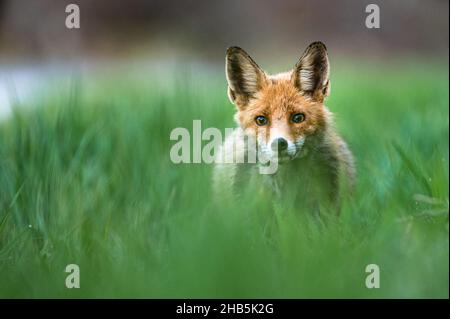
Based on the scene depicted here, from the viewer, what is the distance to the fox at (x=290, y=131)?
10.4 ft

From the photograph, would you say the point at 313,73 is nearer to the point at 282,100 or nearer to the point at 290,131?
the point at 282,100

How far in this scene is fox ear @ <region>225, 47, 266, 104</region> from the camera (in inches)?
128

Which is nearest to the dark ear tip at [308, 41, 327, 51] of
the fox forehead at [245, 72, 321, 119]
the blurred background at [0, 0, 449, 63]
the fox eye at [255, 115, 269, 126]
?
the fox forehead at [245, 72, 321, 119]

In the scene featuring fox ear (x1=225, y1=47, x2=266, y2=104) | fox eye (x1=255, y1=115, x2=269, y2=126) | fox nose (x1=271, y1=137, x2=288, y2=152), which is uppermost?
fox ear (x1=225, y1=47, x2=266, y2=104)

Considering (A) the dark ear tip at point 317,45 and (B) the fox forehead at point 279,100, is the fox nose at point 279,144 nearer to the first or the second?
(B) the fox forehead at point 279,100

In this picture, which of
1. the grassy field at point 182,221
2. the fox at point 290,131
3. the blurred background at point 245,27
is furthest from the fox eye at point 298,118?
the blurred background at point 245,27

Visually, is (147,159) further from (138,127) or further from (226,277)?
(226,277)

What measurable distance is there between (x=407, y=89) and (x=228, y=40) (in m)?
2.29

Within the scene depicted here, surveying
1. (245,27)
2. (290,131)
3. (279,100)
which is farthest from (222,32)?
(290,131)

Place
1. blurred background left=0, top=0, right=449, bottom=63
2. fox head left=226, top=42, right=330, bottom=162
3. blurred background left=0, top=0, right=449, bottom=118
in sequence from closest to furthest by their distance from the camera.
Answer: fox head left=226, top=42, right=330, bottom=162
blurred background left=0, top=0, right=449, bottom=118
blurred background left=0, top=0, right=449, bottom=63

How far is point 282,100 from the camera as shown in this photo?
3.21 m

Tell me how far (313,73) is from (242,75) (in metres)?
0.32

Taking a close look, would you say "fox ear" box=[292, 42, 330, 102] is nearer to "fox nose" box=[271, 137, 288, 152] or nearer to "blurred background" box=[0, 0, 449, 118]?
"fox nose" box=[271, 137, 288, 152]

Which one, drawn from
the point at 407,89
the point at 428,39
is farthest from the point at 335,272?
the point at 428,39
